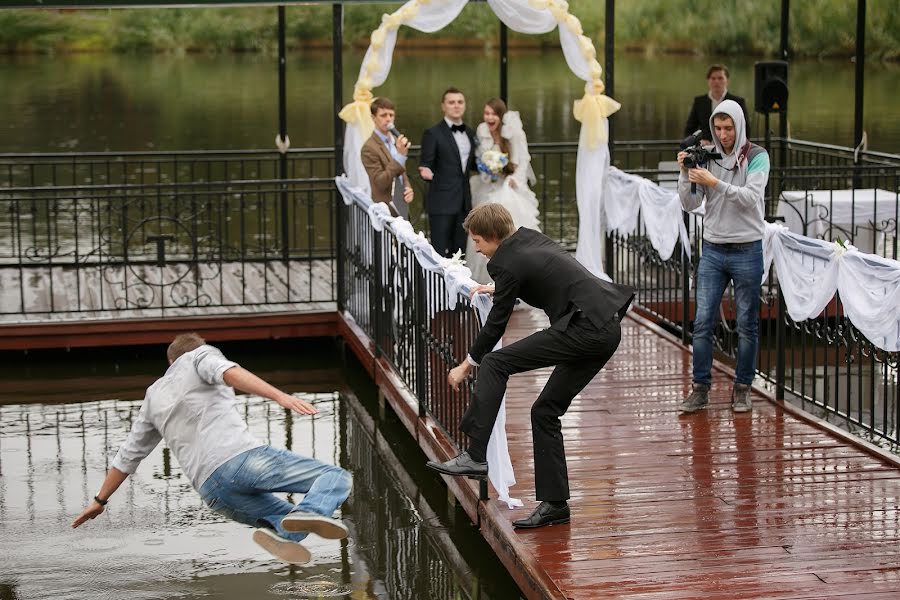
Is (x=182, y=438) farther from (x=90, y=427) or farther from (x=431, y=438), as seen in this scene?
(x=90, y=427)

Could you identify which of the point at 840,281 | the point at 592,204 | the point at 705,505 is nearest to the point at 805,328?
the point at 840,281

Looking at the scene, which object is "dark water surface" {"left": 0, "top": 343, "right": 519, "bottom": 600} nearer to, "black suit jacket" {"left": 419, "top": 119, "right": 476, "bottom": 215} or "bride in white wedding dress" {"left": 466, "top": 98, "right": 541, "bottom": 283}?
"black suit jacket" {"left": 419, "top": 119, "right": 476, "bottom": 215}

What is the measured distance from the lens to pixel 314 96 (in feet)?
133

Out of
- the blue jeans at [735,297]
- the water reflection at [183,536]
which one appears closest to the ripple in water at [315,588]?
the water reflection at [183,536]

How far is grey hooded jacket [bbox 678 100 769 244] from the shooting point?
863cm

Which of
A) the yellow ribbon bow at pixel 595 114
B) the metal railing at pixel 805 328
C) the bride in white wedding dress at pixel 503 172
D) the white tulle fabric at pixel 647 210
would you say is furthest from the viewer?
the yellow ribbon bow at pixel 595 114

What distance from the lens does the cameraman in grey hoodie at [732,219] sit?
28.3 ft

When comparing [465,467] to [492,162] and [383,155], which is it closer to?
[383,155]

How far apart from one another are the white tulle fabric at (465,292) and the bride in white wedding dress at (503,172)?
2.04 meters

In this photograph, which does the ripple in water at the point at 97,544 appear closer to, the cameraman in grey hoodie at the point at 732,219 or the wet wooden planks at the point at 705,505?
the wet wooden planks at the point at 705,505

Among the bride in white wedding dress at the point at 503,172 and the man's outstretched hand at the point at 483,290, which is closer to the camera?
the man's outstretched hand at the point at 483,290

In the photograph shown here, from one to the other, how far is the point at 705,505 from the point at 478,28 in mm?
50223

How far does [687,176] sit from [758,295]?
2.66 ft

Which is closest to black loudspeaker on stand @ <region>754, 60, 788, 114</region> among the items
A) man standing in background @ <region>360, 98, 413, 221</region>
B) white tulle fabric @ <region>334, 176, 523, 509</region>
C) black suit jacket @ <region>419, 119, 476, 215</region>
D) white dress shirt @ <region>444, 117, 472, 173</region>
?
white dress shirt @ <region>444, 117, 472, 173</region>
